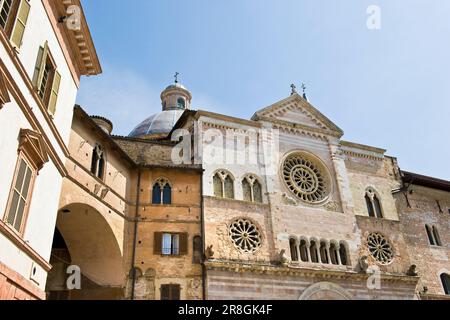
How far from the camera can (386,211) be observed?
84.7 feet

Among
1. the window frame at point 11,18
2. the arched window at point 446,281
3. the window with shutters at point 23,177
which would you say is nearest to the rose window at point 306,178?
the arched window at point 446,281

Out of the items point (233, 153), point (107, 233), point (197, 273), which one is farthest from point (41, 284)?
point (233, 153)

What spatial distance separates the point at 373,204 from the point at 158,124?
19328 millimetres

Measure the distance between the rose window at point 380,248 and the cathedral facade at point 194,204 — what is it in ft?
0.25

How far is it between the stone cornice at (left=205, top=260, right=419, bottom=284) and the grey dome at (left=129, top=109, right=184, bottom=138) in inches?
711

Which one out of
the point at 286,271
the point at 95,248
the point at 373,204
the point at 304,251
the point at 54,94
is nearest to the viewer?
the point at 54,94

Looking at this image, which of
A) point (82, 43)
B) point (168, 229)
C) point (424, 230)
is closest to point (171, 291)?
point (168, 229)

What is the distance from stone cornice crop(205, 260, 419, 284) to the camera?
1853cm

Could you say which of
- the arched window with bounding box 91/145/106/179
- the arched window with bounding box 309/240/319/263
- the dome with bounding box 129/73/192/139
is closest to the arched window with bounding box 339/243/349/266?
the arched window with bounding box 309/240/319/263

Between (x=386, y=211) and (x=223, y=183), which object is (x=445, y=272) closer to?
(x=386, y=211)

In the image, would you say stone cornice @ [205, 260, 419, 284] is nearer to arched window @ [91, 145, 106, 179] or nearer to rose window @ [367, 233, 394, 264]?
rose window @ [367, 233, 394, 264]

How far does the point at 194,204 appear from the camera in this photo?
19781 millimetres

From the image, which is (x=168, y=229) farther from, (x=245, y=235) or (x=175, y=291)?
(x=245, y=235)
